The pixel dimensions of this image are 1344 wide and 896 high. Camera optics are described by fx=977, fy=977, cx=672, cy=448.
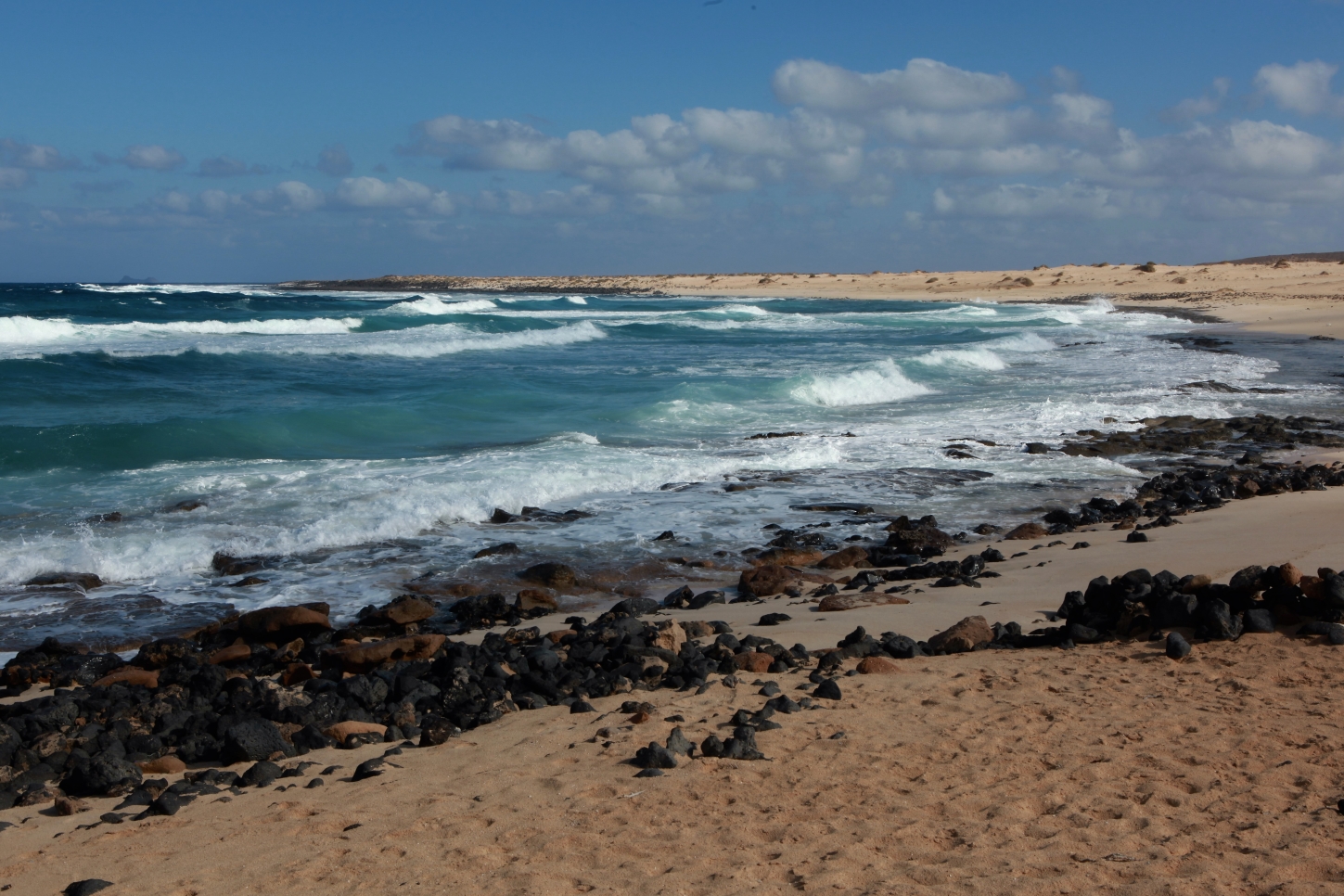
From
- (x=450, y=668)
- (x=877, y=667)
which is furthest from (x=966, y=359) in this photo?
(x=450, y=668)

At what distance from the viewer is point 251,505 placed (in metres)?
10.5

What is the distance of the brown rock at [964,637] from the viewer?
19.6ft

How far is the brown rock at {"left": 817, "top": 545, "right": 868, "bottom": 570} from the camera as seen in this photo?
854 centimetres

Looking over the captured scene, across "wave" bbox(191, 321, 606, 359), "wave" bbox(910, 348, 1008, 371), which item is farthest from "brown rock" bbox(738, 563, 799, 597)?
"wave" bbox(191, 321, 606, 359)

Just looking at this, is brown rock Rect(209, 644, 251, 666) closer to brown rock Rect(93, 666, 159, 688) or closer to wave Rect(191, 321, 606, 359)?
brown rock Rect(93, 666, 159, 688)

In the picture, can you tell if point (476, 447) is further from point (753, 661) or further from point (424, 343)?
point (424, 343)

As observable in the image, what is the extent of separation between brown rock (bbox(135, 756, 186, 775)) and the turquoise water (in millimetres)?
2716

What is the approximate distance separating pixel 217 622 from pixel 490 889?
185 inches

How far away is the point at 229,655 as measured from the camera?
6.57 meters

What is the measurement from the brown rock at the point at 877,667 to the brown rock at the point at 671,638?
1.18m

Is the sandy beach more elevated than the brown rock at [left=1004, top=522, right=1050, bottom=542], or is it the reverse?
the sandy beach

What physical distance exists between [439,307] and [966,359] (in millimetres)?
45302

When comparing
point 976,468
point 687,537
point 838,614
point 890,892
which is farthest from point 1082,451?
point 890,892

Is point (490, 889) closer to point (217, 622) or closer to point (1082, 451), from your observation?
point (217, 622)
